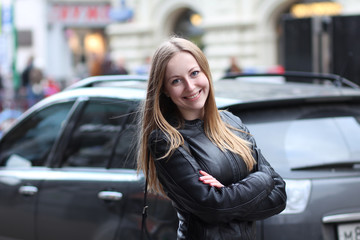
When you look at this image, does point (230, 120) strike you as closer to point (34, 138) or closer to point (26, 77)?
point (34, 138)

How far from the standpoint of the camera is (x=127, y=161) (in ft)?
12.4

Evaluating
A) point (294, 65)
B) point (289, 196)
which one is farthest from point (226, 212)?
point (294, 65)

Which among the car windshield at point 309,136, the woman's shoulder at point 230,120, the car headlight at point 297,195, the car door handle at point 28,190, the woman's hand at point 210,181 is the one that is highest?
the woman's shoulder at point 230,120

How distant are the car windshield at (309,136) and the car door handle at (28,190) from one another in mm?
1685

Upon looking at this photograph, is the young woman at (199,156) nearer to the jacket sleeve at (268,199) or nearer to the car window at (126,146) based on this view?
the jacket sleeve at (268,199)

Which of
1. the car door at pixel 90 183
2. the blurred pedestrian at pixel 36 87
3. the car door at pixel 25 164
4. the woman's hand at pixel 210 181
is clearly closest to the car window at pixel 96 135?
the car door at pixel 90 183

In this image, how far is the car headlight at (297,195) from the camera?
303 centimetres

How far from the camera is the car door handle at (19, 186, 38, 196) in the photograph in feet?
13.9

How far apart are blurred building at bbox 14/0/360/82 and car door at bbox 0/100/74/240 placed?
15.0 meters

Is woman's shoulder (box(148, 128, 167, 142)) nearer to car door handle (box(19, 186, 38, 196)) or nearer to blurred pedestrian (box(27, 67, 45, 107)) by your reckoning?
car door handle (box(19, 186, 38, 196))

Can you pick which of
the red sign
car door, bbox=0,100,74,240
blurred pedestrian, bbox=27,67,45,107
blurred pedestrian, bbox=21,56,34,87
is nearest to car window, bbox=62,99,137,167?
car door, bbox=0,100,74,240

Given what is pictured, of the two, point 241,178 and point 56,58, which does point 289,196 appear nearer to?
point 241,178

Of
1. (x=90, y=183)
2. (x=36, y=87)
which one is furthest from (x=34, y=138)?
(x=36, y=87)

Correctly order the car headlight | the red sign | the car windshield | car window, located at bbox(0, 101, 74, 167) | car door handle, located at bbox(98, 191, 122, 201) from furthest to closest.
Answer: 1. the red sign
2. car window, located at bbox(0, 101, 74, 167)
3. car door handle, located at bbox(98, 191, 122, 201)
4. the car windshield
5. the car headlight
